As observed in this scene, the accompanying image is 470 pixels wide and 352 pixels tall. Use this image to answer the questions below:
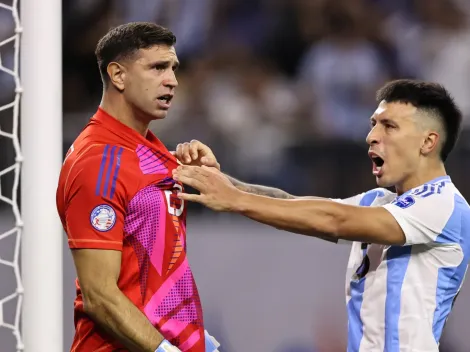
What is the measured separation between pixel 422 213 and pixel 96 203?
982 mm

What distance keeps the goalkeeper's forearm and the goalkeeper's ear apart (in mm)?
560

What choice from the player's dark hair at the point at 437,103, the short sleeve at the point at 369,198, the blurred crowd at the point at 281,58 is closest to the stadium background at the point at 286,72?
the blurred crowd at the point at 281,58

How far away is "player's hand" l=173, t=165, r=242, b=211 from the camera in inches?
89.4

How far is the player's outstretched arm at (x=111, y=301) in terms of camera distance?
214 cm

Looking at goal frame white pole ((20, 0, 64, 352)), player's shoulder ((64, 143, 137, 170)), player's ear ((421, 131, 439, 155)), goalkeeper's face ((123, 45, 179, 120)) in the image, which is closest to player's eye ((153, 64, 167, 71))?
goalkeeper's face ((123, 45, 179, 120))

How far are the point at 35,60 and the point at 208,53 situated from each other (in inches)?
98.0

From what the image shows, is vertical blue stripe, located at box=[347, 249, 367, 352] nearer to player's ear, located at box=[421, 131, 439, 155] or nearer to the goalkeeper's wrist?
player's ear, located at box=[421, 131, 439, 155]

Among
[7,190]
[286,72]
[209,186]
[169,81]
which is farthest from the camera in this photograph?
[286,72]

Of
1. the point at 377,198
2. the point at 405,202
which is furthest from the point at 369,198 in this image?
the point at 405,202

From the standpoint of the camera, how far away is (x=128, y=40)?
2363 millimetres

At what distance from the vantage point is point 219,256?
4.18 meters

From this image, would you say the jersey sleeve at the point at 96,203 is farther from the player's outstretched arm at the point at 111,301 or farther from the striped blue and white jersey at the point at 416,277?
the striped blue and white jersey at the point at 416,277

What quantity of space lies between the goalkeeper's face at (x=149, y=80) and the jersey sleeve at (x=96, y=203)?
0.24 meters

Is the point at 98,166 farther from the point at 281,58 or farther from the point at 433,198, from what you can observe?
the point at 281,58
